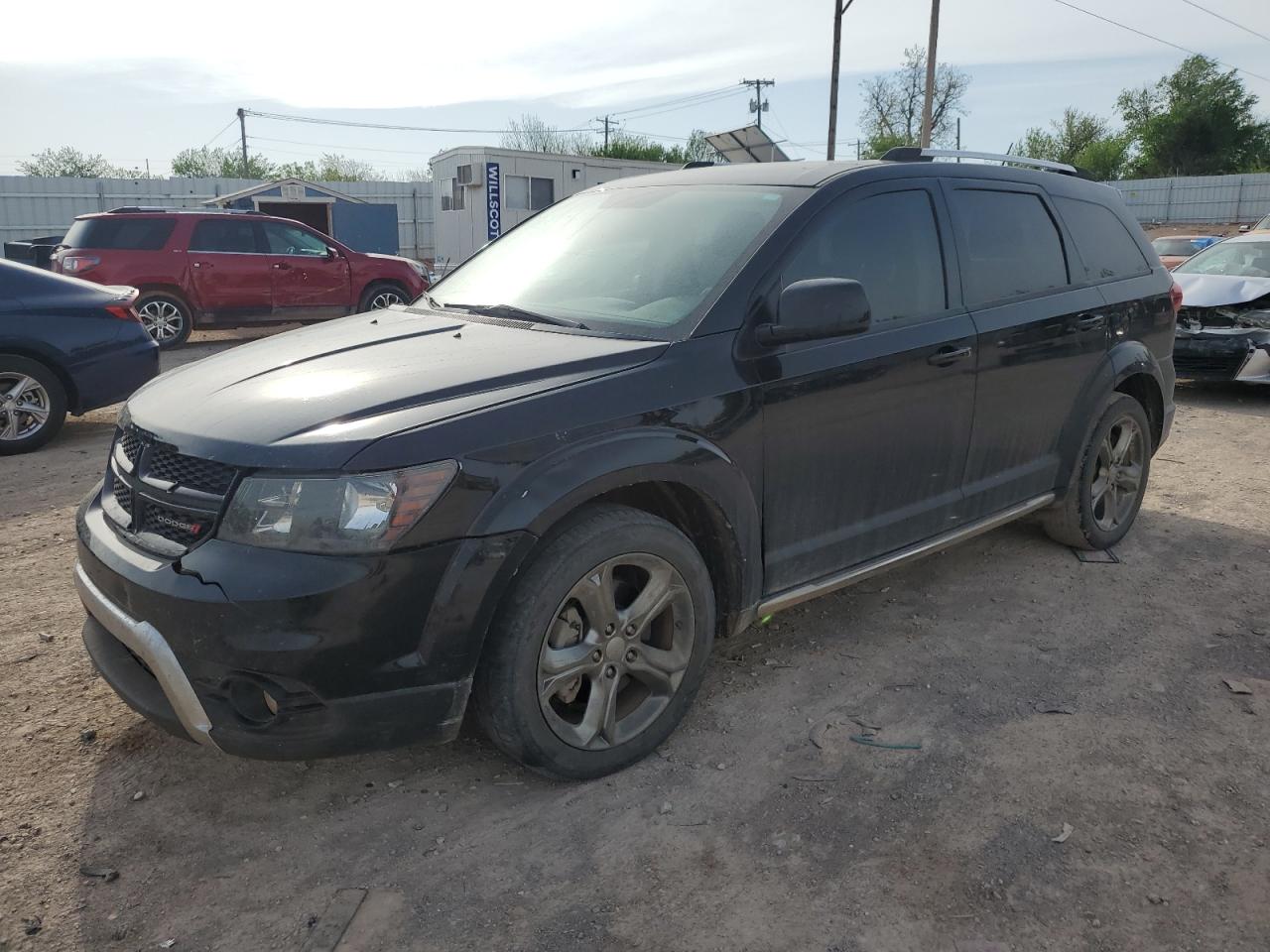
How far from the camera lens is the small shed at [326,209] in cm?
2667

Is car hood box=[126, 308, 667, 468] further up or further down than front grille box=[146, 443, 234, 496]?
further up

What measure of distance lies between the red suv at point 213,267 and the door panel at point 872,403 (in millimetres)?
10451

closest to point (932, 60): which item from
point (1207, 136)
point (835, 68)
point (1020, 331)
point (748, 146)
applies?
point (835, 68)

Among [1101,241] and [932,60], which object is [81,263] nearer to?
[1101,241]

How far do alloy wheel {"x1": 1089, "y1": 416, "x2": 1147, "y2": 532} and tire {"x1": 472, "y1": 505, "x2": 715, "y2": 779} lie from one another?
8.85 ft

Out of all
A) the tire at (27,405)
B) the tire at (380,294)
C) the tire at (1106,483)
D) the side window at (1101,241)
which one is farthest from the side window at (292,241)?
the tire at (1106,483)

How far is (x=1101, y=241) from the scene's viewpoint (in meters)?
4.84

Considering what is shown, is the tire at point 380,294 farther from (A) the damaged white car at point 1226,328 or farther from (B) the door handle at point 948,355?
(B) the door handle at point 948,355

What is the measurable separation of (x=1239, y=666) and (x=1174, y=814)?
1.25 m

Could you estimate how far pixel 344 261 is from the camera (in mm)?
14336

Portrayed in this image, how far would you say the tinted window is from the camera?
13125 millimetres

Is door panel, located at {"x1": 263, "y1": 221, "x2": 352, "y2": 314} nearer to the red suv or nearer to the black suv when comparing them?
the red suv

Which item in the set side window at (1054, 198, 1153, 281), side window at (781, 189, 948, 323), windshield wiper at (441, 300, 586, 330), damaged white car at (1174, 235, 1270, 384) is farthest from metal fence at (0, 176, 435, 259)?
side window at (781, 189, 948, 323)

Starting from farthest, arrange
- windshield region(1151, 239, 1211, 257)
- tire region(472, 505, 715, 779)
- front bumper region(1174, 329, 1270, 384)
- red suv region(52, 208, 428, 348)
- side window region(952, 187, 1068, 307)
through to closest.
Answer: windshield region(1151, 239, 1211, 257) < red suv region(52, 208, 428, 348) < front bumper region(1174, 329, 1270, 384) < side window region(952, 187, 1068, 307) < tire region(472, 505, 715, 779)
